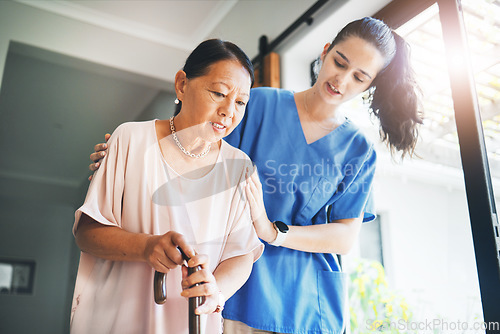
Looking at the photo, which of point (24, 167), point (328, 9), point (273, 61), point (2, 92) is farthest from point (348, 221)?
point (24, 167)

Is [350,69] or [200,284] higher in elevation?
[350,69]

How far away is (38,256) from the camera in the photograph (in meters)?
4.41

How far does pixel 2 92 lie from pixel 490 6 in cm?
202

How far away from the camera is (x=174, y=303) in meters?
0.76

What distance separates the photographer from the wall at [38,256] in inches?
156

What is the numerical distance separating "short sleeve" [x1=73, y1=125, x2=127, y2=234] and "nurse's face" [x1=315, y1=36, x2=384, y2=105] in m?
0.55

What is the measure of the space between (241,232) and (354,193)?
1.35ft

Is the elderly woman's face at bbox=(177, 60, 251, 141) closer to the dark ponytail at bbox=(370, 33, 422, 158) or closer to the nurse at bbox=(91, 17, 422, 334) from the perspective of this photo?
the nurse at bbox=(91, 17, 422, 334)

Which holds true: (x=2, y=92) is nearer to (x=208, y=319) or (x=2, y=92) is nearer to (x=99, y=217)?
(x=99, y=217)

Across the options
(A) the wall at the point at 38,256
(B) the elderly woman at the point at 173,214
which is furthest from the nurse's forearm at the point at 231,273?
(A) the wall at the point at 38,256

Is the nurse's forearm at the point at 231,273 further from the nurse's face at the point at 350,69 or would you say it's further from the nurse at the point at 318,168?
the nurse's face at the point at 350,69

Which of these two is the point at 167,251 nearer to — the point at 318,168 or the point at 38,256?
the point at 318,168

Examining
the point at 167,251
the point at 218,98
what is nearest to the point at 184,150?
the point at 218,98

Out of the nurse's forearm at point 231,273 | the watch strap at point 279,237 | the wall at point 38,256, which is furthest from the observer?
the wall at point 38,256
